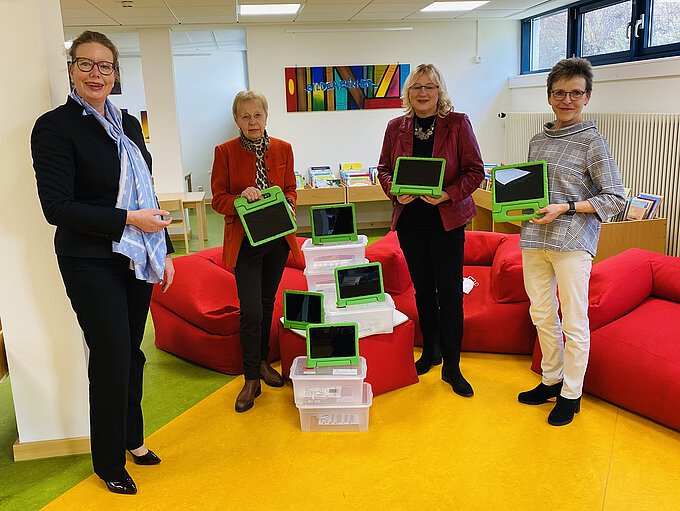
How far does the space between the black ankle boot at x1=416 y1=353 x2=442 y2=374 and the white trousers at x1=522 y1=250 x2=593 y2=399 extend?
65 cm

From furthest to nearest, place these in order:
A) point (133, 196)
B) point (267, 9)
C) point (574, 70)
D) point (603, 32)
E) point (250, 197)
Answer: point (267, 9) → point (603, 32) → point (250, 197) → point (574, 70) → point (133, 196)

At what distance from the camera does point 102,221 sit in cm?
205

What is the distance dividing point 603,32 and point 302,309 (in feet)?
15.0

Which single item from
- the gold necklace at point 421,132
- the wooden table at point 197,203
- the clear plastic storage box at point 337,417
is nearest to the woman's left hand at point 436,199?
the gold necklace at point 421,132

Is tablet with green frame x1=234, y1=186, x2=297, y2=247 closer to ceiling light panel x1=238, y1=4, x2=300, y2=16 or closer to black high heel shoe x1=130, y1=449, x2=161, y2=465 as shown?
black high heel shoe x1=130, y1=449, x2=161, y2=465

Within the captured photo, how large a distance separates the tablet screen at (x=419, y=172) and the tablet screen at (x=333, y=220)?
1.84ft

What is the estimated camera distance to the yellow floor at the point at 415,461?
2301mm

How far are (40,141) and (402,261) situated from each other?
94.3 inches

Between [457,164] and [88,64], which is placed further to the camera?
[457,164]

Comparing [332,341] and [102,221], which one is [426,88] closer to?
[332,341]

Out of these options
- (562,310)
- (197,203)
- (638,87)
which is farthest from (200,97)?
(562,310)

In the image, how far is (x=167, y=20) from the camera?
6.43 metres

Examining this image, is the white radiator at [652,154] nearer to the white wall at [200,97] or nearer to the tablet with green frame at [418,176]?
the tablet with green frame at [418,176]

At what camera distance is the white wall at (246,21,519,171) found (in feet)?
23.5
